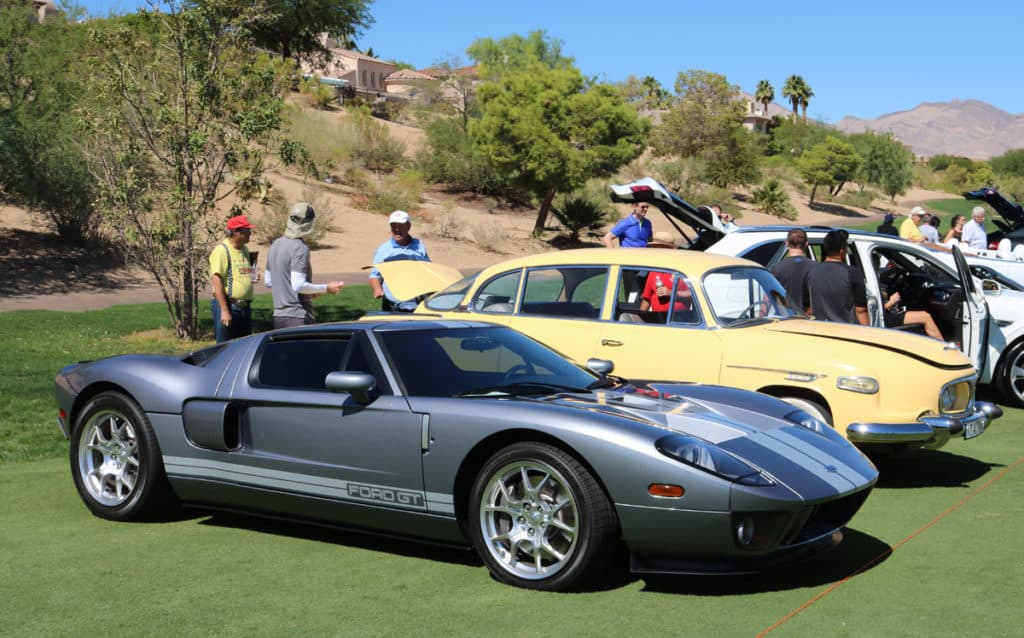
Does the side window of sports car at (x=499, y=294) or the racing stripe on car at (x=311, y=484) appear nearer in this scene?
the racing stripe on car at (x=311, y=484)

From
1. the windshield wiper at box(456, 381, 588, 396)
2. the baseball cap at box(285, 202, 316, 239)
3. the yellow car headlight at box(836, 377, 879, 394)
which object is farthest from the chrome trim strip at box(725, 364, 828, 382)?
the baseball cap at box(285, 202, 316, 239)

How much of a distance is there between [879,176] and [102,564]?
9147 centimetres

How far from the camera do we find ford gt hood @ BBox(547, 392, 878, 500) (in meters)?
5.20

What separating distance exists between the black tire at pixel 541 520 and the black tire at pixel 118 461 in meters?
2.20

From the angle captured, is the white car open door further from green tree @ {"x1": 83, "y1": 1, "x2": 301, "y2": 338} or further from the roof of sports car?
green tree @ {"x1": 83, "y1": 1, "x2": 301, "y2": 338}

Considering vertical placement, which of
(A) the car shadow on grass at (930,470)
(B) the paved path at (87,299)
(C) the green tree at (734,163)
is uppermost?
(C) the green tree at (734,163)

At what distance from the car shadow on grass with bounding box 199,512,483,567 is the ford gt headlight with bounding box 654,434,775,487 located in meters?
1.29

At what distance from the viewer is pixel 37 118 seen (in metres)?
26.2

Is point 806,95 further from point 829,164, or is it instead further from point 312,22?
point 312,22

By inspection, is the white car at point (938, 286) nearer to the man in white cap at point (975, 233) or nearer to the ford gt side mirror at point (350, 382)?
the man in white cap at point (975, 233)

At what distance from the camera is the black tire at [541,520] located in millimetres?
4996

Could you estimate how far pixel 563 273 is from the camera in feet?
30.6

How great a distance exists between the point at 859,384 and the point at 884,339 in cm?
70

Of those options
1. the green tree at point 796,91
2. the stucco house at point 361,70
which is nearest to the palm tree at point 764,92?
the green tree at point 796,91
